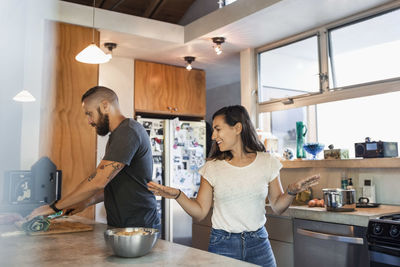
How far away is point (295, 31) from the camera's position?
3.50 meters

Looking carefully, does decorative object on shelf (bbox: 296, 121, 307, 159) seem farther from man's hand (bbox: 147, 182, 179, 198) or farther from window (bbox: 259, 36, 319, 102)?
man's hand (bbox: 147, 182, 179, 198)

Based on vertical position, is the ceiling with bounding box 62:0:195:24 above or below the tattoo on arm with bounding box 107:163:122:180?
above

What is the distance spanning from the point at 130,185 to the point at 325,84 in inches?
85.4

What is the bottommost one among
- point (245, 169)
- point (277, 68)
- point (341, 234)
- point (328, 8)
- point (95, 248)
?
point (341, 234)

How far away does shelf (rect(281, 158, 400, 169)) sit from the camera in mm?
2652

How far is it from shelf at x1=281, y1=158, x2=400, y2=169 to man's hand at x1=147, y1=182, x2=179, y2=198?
70.1 inches

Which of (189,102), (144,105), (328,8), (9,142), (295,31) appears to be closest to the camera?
(9,142)

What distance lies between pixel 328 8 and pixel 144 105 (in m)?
2.30

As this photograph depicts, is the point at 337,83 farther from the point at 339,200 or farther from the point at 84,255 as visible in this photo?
the point at 84,255

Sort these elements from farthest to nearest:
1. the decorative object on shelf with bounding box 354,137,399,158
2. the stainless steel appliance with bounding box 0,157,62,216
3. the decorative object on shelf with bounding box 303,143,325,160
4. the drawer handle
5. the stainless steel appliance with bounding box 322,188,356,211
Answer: the decorative object on shelf with bounding box 303,143,325,160 < the decorative object on shelf with bounding box 354,137,399,158 < the stainless steel appliance with bounding box 0,157,62,216 < the stainless steel appliance with bounding box 322,188,356,211 < the drawer handle

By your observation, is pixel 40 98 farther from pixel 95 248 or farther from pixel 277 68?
pixel 277 68

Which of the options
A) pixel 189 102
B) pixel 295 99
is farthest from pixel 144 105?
pixel 295 99

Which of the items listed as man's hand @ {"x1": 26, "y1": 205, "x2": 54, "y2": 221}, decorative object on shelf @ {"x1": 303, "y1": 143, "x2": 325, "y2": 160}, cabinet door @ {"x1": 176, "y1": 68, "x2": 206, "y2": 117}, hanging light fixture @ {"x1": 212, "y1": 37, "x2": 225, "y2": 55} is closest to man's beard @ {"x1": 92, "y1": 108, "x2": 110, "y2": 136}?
man's hand @ {"x1": 26, "y1": 205, "x2": 54, "y2": 221}

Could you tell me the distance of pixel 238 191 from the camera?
1670 mm
